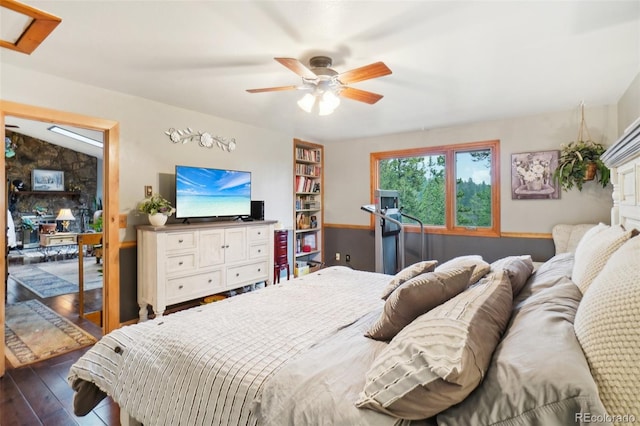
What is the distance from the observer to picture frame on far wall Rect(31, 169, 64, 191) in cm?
815

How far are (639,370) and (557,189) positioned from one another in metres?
3.85

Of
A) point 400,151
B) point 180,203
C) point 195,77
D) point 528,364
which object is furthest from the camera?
point 400,151

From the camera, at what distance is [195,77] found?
2.79 metres

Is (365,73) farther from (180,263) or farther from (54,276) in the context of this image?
(54,276)

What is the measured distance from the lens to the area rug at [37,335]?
279 centimetres

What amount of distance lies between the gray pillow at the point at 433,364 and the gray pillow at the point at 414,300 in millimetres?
165

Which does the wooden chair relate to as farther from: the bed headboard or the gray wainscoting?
the bed headboard

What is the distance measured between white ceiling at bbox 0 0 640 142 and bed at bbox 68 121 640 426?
2.97 ft

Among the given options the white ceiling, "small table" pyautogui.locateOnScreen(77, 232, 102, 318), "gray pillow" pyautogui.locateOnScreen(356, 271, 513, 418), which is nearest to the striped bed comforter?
"gray pillow" pyautogui.locateOnScreen(356, 271, 513, 418)

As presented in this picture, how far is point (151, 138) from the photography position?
3.46 meters

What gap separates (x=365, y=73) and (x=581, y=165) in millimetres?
2806

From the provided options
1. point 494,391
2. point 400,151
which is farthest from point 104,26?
point 400,151

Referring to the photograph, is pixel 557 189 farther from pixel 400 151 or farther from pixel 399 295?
pixel 399 295

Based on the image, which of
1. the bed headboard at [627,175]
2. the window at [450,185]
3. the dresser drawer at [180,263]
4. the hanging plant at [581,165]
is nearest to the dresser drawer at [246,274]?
the dresser drawer at [180,263]
